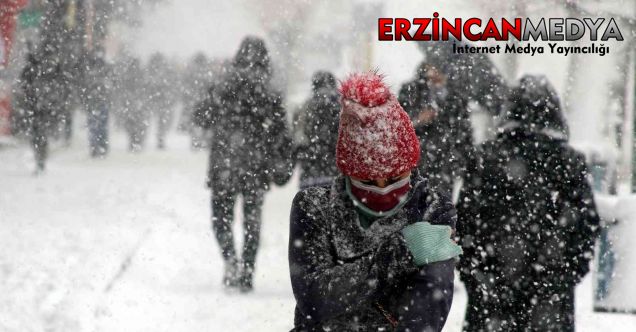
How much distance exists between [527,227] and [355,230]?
1932 millimetres

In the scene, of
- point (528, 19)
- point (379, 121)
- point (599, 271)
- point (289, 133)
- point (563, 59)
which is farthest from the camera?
point (563, 59)

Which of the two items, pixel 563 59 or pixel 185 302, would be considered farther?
pixel 563 59

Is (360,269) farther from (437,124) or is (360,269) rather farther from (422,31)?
(422,31)

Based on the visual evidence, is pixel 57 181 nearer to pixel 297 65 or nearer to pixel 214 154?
pixel 214 154

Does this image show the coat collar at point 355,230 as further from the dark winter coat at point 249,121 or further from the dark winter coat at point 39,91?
the dark winter coat at point 39,91

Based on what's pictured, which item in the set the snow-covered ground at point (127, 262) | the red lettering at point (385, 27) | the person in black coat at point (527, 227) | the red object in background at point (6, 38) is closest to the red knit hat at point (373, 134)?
the person in black coat at point (527, 227)

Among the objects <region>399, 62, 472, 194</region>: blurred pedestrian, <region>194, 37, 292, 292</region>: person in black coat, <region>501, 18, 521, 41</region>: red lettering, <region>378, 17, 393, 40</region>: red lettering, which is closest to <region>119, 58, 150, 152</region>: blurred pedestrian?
<region>378, 17, 393, 40</region>: red lettering

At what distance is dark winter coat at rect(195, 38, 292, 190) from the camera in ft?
20.8

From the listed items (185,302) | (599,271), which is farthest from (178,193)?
(599,271)

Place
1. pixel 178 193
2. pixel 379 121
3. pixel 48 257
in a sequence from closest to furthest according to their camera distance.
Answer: pixel 379 121 < pixel 48 257 < pixel 178 193

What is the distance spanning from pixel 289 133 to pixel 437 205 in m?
4.26

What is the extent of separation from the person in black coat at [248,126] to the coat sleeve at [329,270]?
4191 mm

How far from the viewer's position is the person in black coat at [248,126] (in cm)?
634

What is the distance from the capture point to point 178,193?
45.0 feet
